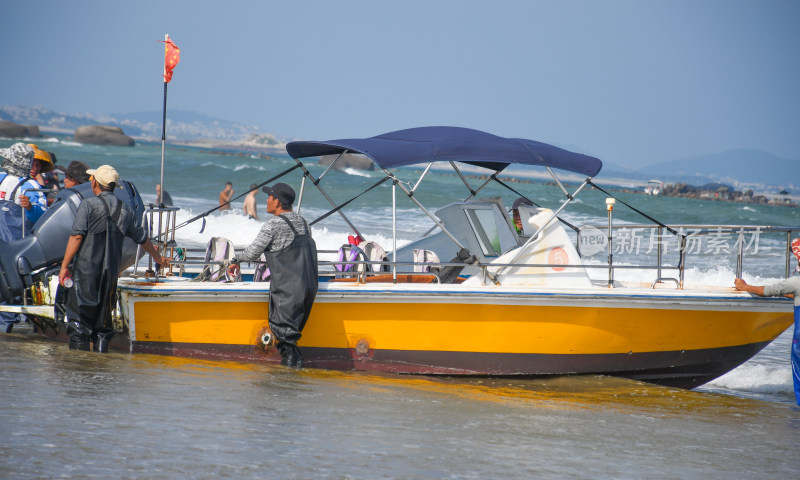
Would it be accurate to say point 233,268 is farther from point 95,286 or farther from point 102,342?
point 102,342

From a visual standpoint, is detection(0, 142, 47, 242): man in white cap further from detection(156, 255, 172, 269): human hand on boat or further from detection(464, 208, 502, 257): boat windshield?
detection(464, 208, 502, 257): boat windshield

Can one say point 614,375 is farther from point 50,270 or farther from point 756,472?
point 50,270

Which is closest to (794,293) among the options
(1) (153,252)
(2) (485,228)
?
(2) (485,228)

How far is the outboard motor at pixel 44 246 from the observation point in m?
6.91

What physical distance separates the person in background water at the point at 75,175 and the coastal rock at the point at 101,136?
86996 millimetres

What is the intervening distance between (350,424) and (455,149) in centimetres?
300

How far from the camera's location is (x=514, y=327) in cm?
639

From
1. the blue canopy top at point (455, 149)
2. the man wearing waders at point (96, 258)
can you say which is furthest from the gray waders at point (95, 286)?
the blue canopy top at point (455, 149)

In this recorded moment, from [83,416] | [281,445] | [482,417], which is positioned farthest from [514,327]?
[83,416]

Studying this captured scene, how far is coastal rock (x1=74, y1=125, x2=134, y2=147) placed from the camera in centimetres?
8831

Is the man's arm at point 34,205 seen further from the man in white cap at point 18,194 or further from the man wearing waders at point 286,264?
the man wearing waders at point 286,264

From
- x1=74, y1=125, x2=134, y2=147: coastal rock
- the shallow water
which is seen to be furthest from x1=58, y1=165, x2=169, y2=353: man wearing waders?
x1=74, y1=125, x2=134, y2=147: coastal rock

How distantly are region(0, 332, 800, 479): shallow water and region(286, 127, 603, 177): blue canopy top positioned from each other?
74.0 inches

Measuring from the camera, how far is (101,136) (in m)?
88.6
